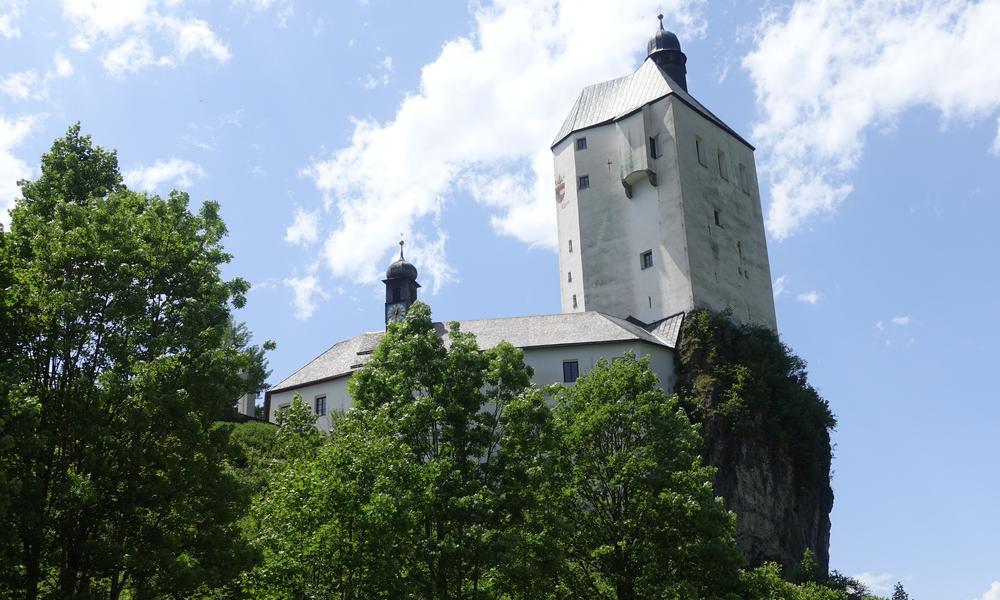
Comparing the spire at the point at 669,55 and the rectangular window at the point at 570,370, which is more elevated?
the spire at the point at 669,55

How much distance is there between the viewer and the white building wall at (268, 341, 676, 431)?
56.5 meters

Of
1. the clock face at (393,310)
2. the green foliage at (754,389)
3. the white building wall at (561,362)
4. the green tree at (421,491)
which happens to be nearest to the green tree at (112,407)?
the green tree at (421,491)

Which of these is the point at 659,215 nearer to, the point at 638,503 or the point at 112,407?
the point at 638,503

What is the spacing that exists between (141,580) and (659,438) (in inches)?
630

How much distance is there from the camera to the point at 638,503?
98.5 ft

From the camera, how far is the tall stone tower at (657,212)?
66500 millimetres

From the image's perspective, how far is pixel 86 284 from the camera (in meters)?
21.6

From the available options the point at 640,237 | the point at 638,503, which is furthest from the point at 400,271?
→ the point at 638,503

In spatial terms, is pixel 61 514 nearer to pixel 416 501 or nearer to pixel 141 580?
pixel 141 580

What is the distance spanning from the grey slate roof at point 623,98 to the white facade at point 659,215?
0.58ft

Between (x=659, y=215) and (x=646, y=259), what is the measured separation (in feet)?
10.1

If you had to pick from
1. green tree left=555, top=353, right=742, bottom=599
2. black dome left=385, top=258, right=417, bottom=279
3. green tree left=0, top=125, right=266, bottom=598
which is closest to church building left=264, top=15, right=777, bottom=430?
black dome left=385, top=258, right=417, bottom=279

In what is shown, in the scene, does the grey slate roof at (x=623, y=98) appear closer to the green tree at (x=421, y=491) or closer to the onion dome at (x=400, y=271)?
the onion dome at (x=400, y=271)

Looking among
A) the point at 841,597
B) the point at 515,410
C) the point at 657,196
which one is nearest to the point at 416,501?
the point at 515,410
